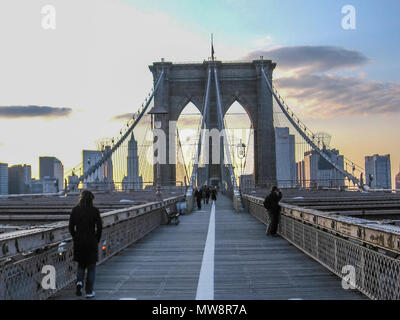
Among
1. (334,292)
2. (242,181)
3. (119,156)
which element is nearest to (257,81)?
(242,181)

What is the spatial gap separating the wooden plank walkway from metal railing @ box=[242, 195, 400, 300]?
0.69ft

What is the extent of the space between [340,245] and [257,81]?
67.0 metres

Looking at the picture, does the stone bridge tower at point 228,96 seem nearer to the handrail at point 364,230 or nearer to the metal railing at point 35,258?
the handrail at point 364,230

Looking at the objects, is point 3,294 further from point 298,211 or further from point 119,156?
point 119,156

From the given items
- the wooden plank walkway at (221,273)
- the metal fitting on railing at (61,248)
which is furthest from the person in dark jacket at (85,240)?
the metal fitting on railing at (61,248)

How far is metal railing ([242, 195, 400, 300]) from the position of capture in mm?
5512

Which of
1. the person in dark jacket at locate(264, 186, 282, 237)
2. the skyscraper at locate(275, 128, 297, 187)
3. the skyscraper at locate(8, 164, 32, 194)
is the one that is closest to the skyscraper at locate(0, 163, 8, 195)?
the skyscraper at locate(8, 164, 32, 194)

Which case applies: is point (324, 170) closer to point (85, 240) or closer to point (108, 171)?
point (108, 171)

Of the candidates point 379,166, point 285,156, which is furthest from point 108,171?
point 379,166

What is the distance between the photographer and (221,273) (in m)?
8.16

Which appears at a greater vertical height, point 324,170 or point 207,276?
point 324,170

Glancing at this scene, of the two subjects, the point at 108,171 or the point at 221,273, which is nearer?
the point at 221,273

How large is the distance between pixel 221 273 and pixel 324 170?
3379 inches

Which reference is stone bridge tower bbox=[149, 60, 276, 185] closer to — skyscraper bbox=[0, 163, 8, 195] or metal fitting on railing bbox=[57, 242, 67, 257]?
skyscraper bbox=[0, 163, 8, 195]
